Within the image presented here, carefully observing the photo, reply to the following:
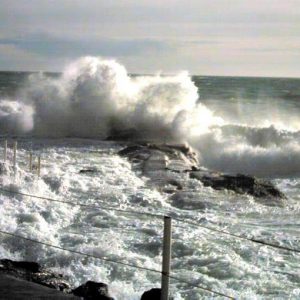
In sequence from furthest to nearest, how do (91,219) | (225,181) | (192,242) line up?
(225,181)
(91,219)
(192,242)

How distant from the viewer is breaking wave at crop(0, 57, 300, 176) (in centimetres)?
2412

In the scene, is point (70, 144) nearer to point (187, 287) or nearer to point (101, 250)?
point (101, 250)

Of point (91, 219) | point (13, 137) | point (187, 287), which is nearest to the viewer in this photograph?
point (187, 287)

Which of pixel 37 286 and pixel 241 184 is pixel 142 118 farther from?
pixel 37 286

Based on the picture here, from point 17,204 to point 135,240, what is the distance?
2.62 metres

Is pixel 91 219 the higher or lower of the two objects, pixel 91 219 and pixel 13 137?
the lower

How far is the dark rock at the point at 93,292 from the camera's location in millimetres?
5935

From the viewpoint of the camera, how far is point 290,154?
23.5 m

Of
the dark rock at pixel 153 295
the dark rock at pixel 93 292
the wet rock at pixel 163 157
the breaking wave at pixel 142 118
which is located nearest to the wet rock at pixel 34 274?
the dark rock at pixel 93 292

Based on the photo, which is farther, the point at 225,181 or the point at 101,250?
the point at 225,181

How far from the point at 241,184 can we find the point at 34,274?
901 cm

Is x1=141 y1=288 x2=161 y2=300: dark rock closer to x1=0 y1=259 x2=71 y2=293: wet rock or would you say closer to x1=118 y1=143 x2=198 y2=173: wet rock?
x1=0 y1=259 x2=71 y2=293: wet rock

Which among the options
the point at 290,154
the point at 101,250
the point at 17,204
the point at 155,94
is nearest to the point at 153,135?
the point at 155,94

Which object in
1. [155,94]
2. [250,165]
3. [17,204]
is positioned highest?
[155,94]
